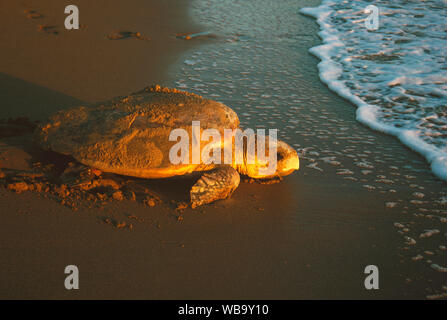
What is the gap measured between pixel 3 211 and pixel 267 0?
769cm

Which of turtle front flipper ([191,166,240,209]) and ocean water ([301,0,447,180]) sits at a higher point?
ocean water ([301,0,447,180])

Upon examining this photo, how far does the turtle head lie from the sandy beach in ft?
0.33

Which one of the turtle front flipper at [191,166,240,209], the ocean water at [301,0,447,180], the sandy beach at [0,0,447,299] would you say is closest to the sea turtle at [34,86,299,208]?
the turtle front flipper at [191,166,240,209]

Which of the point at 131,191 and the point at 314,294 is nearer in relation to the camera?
the point at 314,294

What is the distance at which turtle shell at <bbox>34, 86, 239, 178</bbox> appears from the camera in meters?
2.64

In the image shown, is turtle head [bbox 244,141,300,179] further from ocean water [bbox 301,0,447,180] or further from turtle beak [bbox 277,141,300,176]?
ocean water [bbox 301,0,447,180]

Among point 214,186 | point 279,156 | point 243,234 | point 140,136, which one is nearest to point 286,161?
point 279,156

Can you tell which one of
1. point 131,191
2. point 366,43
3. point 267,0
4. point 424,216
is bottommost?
point 424,216

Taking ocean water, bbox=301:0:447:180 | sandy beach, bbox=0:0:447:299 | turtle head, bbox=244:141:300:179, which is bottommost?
sandy beach, bbox=0:0:447:299
